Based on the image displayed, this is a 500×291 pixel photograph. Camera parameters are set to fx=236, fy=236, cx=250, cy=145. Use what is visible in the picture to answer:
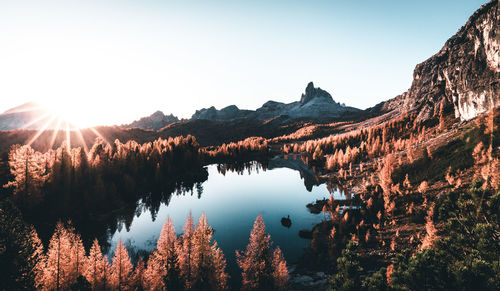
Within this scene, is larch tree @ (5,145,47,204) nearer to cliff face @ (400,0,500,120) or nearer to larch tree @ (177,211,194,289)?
larch tree @ (177,211,194,289)

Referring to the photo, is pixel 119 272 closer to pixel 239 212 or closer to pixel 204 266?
pixel 204 266

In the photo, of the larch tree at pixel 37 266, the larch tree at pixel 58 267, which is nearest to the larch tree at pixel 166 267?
the larch tree at pixel 58 267

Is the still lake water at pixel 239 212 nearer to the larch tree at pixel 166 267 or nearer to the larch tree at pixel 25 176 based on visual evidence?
the larch tree at pixel 166 267

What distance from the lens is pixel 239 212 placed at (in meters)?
78.1

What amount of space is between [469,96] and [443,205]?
67817mm

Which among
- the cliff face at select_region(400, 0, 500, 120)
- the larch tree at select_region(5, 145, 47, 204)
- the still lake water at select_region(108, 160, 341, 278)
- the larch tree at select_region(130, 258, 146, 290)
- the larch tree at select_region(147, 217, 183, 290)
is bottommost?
the still lake water at select_region(108, 160, 341, 278)

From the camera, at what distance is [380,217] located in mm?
53062

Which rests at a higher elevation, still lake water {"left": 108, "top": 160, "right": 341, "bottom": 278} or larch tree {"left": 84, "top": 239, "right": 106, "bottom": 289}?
larch tree {"left": 84, "top": 239, "right": 106, "bottom": 289}

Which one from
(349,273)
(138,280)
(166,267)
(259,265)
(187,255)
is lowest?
(138,280)

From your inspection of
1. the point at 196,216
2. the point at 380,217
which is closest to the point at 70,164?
the point at 196,216

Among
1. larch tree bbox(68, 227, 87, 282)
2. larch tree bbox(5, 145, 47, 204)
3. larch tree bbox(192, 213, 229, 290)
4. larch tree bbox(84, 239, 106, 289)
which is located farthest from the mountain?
larch tree bbox(5, 145, 47, 204)

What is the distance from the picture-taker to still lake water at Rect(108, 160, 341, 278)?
5459 cm

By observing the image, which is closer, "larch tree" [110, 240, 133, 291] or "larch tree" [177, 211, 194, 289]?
"larch tree" [110, 240, 133, 291]

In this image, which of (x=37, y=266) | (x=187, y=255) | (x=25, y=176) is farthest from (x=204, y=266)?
(x=25, y=176)
